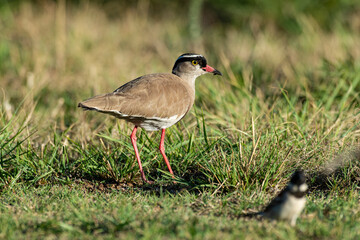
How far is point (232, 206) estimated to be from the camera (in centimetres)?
402

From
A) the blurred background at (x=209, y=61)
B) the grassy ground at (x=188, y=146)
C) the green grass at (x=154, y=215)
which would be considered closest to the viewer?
the green grass at (x=154, y=215)

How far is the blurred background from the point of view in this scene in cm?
563

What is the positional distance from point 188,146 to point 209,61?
4.07 m

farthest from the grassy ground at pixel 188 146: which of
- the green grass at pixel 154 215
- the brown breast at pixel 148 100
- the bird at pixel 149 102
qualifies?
the brown breast at pixel 148 100

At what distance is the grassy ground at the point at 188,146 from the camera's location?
3.60 m

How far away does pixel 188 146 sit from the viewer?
193 inches

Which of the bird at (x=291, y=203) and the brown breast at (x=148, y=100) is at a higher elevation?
the brown breast at (x=148, y=100)

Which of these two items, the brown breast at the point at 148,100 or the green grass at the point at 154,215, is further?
the brown breast at the point at 148,100

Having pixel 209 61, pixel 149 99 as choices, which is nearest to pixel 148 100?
pixel 149 99

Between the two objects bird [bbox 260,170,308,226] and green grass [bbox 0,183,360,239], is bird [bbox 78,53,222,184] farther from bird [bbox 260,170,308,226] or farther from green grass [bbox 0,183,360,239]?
bird [bbox 260,170,308,226]

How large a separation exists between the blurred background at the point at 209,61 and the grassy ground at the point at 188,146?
0.03 meters

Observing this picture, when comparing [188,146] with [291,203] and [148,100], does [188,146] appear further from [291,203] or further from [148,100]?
[291,203]

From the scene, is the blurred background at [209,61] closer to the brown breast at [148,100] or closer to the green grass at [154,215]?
the brown breast at [148,100]

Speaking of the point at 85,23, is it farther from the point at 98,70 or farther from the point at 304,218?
the point at 304,218
